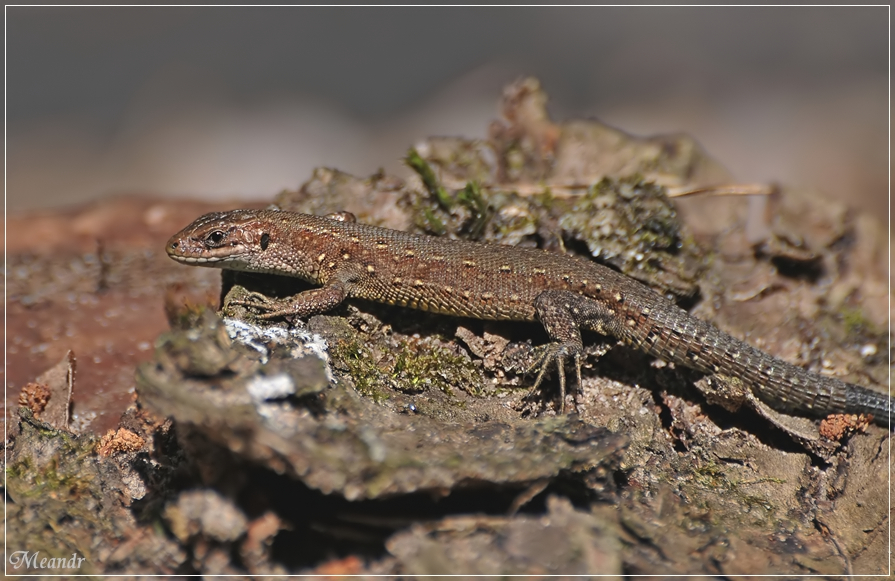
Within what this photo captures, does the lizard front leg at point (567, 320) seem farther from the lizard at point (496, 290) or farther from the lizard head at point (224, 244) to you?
the lizard head at point (224, 244)

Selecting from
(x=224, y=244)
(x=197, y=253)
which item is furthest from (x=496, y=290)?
(x=197, y=253)

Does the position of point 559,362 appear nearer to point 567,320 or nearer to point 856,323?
point 567,320

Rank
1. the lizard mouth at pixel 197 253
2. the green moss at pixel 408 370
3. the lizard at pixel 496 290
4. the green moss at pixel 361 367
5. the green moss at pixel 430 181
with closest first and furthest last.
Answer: the green moss at pixel 361 367 → the green moss at pixel 408 370 → the lizard at pixel 496 290 → the lizard mouth at pixel 197 253 → the green moss at pixel 430 181

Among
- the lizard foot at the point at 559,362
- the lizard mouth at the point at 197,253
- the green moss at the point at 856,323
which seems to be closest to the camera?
the lizard foot at the point at 559,362

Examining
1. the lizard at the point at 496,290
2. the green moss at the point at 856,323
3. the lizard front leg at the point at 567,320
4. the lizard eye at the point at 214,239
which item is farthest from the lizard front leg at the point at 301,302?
the green moss at the point at 856,323

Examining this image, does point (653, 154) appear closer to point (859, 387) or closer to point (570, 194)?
point (570, 194)

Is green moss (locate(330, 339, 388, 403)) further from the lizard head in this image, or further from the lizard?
the lizard head

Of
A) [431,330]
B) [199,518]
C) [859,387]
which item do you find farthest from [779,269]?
[199,518]
